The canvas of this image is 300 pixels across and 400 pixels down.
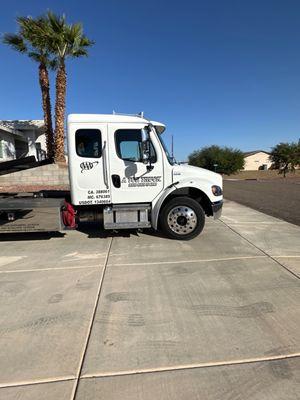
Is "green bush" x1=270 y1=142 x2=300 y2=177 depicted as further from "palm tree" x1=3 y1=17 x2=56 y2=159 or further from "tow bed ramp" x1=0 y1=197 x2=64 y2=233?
"tow bed ramp" x1=0 y1=197 x2=64 y2=233

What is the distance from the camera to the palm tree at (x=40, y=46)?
1783 cm

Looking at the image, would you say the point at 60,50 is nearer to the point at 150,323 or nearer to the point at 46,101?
the point at 46,101

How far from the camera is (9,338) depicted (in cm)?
330

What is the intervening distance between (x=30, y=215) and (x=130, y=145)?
7.97 ft

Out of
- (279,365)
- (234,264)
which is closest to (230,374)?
(279,365)

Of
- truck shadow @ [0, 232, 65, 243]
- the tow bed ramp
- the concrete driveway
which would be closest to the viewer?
the concrete driveway

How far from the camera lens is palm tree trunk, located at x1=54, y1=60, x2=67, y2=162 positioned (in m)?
18.0

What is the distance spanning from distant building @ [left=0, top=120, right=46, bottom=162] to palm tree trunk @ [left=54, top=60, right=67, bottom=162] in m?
3.40

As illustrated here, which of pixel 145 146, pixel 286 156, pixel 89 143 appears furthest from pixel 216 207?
pixel 286 156

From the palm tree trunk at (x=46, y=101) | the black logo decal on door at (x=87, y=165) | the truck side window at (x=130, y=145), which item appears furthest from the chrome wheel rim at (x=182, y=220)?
the palm tree trunk at (x=46, y=101)

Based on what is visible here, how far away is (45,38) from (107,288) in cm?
1731

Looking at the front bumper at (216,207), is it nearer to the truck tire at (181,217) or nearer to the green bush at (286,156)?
the truck tire at (181,217)

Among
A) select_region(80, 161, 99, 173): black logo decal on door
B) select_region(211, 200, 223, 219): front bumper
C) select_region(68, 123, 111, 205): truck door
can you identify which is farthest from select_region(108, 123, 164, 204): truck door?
select_region(211, 200, 223, 219): front bumper

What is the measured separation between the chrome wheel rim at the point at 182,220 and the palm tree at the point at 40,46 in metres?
12.6
